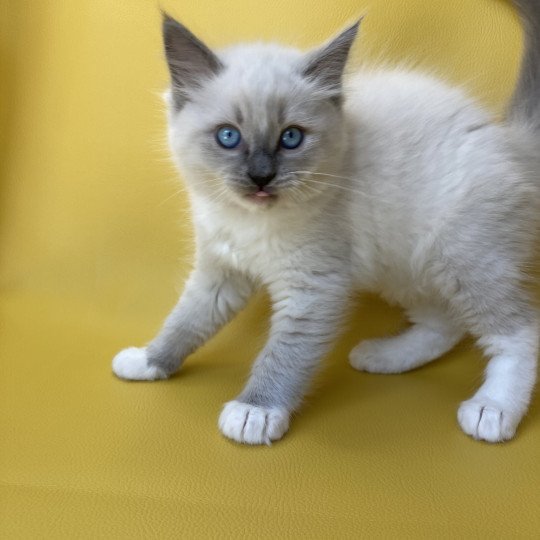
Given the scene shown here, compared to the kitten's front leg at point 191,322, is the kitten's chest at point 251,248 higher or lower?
higher

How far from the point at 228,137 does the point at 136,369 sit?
0.63 m

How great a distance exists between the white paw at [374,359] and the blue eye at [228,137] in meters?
0.71

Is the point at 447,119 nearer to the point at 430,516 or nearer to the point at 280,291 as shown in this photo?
the point at 280,291

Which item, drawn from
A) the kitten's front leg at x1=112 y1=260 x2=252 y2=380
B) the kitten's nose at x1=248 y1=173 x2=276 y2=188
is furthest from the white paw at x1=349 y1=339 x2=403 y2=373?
the kitten's nose at x1=248 y1=173 x2=276 y2=188

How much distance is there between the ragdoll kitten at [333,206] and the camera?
151 cm

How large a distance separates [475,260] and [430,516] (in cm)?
61

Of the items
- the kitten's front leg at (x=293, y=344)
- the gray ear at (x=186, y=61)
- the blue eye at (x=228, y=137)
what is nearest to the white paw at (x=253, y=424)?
the kitten's front leg at (x=293, y=344)

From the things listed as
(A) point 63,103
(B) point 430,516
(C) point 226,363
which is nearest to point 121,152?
(A) point 63,103

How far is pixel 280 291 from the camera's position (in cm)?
166

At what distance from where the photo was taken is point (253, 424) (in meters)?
1.47

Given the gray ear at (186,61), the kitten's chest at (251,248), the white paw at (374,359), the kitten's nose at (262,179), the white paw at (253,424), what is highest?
the gray ear at (186,61)

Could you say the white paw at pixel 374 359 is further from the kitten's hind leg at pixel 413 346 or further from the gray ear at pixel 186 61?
the gray ear at pixel 186 61

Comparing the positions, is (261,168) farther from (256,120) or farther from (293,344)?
(293,344)

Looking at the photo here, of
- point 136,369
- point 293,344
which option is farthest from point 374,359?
point 136,369
